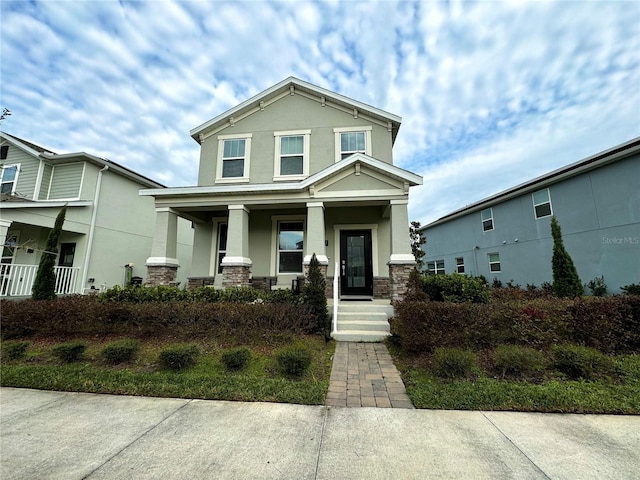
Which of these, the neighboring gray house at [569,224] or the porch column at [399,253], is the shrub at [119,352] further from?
the neighboring gray house at [569,224]

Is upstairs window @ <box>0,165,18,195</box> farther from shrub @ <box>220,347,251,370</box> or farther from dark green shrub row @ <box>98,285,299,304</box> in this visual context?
shrub @ <box>220,347,251,370</box>

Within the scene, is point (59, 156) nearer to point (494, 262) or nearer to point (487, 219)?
point (487, 219)

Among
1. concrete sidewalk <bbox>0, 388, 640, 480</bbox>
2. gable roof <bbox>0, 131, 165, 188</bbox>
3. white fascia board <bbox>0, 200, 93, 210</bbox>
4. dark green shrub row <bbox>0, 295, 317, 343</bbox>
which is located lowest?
concrete sidewalk <bbox>0, 388, 640, 480</bbox>

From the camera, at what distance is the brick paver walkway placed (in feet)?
11.5

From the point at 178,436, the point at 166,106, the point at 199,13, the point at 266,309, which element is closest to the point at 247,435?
the point at 178,436

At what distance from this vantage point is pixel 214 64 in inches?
384

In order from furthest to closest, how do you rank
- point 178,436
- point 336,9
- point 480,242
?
point 480,242 → point 336,9 → point 178,436

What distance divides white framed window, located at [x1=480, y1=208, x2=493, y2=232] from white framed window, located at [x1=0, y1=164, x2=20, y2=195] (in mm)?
22619

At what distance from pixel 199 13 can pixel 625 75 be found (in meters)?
12.8

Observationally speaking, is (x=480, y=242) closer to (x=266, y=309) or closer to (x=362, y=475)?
(x=266, y=309)

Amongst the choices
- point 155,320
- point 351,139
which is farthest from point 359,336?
point 351,139

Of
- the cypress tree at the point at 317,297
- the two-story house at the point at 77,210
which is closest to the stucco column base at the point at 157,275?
the two-story house at the point at 77,210

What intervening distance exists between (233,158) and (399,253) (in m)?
7.13

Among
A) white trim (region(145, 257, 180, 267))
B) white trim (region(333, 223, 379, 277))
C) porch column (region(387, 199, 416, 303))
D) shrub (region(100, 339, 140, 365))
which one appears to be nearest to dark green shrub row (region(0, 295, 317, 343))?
shrub (region(100, 339, 140, 365))
